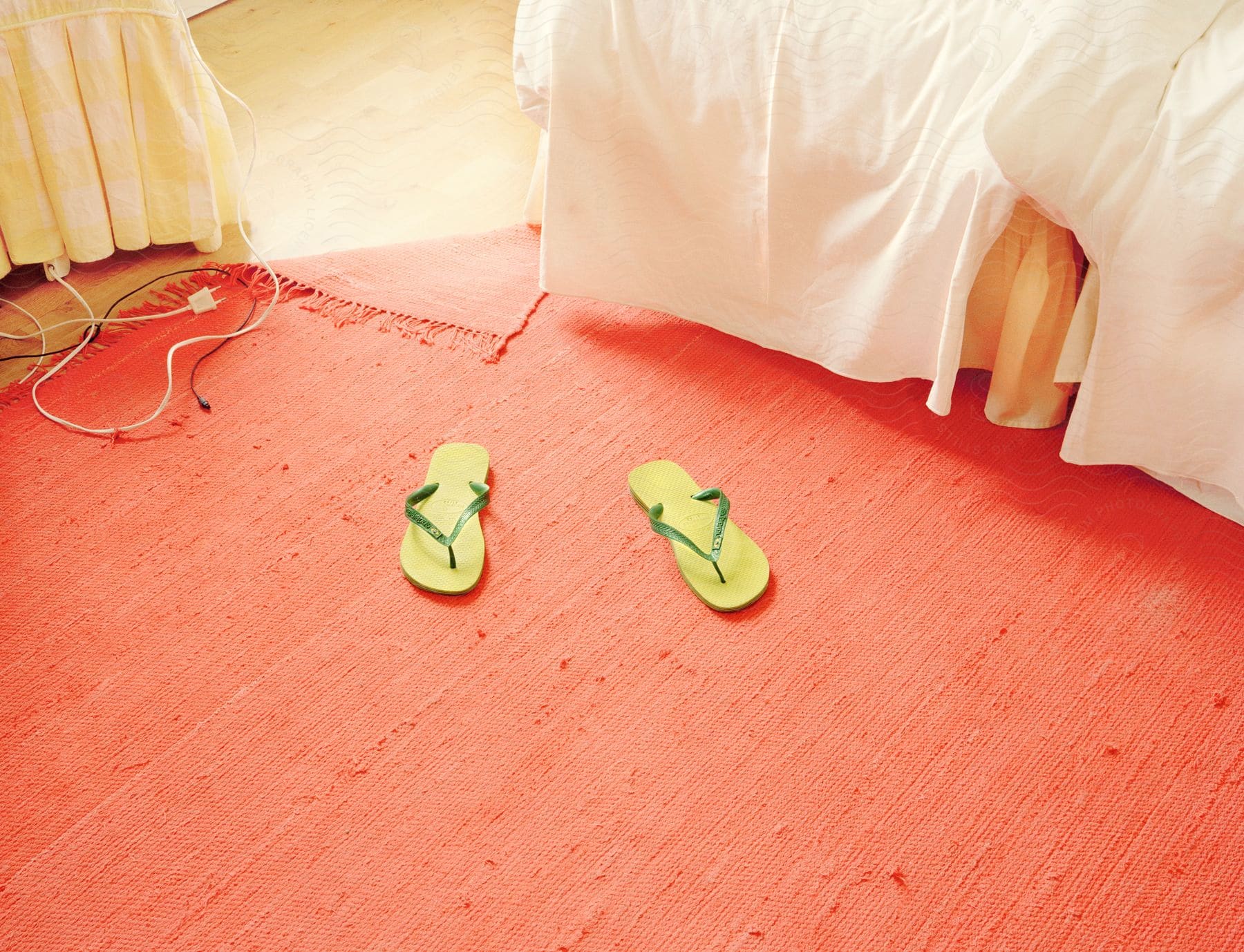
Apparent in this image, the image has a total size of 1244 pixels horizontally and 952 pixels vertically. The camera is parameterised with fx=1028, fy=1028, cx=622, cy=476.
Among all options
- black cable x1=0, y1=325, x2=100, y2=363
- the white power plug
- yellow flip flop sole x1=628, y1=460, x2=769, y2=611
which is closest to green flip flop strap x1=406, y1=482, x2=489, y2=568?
yellow flip flop sole x1=628, y1=460, x2=769, y2=611

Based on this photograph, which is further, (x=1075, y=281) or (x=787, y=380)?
(x=787, y=380)

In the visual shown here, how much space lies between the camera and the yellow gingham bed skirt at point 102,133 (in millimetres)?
1546

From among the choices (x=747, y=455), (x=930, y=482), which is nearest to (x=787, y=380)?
(x=747, y=455)

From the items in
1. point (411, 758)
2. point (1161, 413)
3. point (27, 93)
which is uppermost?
point (27, 93)

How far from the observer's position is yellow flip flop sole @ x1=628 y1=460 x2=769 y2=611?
127 cm

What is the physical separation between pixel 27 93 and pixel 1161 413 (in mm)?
1677

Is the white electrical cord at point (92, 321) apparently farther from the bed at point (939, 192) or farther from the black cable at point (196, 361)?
the bed at point (939, 192)

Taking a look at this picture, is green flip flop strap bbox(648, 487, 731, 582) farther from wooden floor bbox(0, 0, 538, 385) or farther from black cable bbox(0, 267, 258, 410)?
wooden floor bbox(0, 0, 538, 385)

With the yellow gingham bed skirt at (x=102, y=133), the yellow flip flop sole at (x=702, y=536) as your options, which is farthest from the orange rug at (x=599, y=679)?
the yellow gingham bed skirt at (x=102, y=133)

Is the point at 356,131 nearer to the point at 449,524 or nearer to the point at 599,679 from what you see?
the point at 449,524

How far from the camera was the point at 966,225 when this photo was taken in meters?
1.27

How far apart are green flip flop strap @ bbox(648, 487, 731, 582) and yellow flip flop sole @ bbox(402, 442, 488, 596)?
0.23 meters

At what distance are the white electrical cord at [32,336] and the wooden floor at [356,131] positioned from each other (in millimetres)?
15

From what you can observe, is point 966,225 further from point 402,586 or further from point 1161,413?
point 402,586
